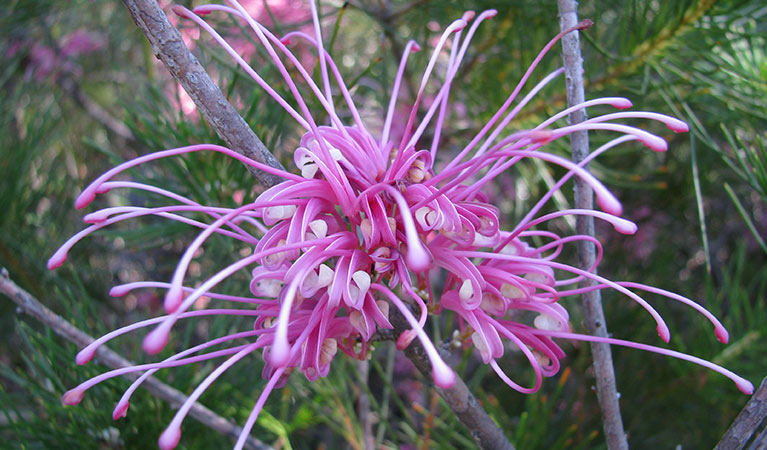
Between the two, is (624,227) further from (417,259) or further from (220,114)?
(220,114)

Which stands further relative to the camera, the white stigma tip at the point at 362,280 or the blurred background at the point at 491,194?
the blurred background at the point at 491,194

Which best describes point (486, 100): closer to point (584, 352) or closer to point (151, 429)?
point (584, 352)

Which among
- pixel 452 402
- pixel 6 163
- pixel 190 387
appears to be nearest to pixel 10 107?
pixel 6 163

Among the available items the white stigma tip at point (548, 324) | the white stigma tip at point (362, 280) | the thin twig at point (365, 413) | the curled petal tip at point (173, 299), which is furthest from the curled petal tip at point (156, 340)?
the thin twig at point (365, 413)

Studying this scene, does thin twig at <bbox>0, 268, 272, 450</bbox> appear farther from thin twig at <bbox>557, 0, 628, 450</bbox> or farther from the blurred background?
thin twig at <bbox>557, 0, 628, 450</bbox>

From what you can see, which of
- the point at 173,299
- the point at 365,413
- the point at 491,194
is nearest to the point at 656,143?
the point at 173,299

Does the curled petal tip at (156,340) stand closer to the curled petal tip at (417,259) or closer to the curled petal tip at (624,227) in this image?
the curled petal tip at (417,259)

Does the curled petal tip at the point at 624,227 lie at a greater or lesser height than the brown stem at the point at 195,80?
lesser
